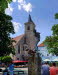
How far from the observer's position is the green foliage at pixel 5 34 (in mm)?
38281

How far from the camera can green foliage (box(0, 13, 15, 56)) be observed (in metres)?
38.3

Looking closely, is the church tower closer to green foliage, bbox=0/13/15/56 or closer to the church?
the church

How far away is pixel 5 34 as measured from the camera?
3938cm

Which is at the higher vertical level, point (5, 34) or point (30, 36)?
point (30, 36)

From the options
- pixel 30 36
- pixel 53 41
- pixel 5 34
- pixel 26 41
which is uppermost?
pixel 30 36

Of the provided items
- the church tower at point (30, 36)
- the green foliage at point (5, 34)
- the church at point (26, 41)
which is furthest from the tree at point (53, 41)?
the church tower at point (30, 36)

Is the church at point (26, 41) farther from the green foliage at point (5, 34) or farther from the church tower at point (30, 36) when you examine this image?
the green foliage at point (5, 34)

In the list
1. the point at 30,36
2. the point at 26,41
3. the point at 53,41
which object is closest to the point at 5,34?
the point at 53,41

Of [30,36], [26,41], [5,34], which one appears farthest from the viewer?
[30,36]

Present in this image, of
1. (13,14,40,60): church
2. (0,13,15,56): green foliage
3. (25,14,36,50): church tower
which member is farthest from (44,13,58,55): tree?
(25,14,36,50): church tower

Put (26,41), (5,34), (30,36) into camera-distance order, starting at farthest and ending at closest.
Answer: (30,36), (26,41), (5,34)

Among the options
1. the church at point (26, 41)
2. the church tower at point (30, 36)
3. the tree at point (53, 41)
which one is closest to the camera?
the tree at point (53, 41)

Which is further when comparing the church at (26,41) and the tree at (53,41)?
the church at (26,41)

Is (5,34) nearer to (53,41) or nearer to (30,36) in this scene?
(53,41)
